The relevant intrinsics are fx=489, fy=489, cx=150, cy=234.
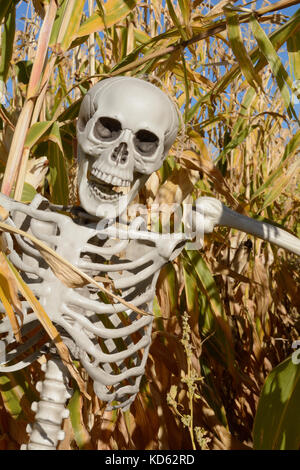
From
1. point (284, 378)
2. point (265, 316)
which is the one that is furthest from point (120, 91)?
point (265, 316)

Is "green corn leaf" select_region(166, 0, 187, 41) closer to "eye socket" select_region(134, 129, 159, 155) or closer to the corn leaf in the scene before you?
the corn leaf

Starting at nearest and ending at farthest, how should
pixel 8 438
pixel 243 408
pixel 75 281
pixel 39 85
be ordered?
pixel 75 281 < pixel 39 85 < pixel 8 438 < pixel 243 408

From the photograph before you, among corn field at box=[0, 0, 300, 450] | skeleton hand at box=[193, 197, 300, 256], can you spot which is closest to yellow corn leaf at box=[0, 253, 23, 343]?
corn field at box=[0, 0, 300, 450]

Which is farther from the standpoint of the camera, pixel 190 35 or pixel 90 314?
pixel 190 35

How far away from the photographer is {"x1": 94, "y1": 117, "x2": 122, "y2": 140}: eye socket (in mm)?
635

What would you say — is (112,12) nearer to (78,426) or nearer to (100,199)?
(100,199)

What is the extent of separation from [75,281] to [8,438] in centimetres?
54

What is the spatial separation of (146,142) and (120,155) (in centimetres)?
5

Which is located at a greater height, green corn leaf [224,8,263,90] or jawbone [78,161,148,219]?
green corn leaf [224,8,263,90]

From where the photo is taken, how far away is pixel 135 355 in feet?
2.23

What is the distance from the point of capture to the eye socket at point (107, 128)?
63 cm

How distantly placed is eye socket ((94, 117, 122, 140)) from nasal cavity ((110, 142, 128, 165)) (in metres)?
0.03
